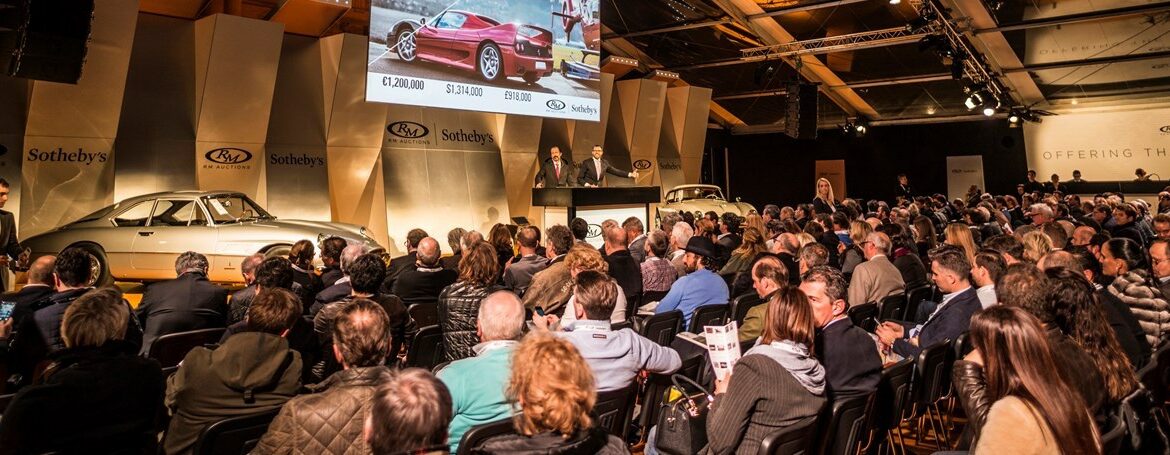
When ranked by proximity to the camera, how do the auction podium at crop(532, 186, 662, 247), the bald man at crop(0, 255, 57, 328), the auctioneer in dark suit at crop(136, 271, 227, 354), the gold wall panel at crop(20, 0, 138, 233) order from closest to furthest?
the bald man at crop(0, 255, 57, 328)
the auctioneer in dark suit at crop(136, 271, 227, 354)
the gold wall panel at crop(20, 0, 138, 233)
the auction podium at crop(532, 186, 662, 247)

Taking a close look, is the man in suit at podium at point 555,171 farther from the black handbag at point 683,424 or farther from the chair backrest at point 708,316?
the black handbag at point 683,424

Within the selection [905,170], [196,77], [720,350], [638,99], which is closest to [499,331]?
[720,350]

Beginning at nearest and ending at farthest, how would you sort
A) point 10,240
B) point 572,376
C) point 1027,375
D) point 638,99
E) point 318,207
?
point 572,376 → point 1027,375 → point 10,240 → point 318,207 → point 638,99

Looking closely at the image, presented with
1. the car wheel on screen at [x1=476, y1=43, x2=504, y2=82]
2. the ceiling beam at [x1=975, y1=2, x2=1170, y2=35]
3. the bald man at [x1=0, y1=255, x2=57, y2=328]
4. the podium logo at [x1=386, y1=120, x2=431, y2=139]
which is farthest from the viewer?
the ceiling beam at [x1=975, y1=2, x2=1170, y2=35]

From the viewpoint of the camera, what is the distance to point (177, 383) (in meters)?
2.68

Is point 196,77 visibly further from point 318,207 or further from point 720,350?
point 720,350

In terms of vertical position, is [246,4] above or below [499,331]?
above

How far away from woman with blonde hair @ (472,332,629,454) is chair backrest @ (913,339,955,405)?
7.22 ft

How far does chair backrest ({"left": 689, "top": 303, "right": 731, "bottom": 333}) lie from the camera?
458cm

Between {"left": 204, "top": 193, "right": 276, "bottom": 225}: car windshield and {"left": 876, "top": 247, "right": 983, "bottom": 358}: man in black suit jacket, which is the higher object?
{"left": 204, "top": 193, "right": 276, "bottom": 225}: car windshield

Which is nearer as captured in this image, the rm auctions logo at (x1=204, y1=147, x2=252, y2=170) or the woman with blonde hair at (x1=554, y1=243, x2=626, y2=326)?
the woman with blonde hair at (x1=554, y1=243, x2=626, y2=326)

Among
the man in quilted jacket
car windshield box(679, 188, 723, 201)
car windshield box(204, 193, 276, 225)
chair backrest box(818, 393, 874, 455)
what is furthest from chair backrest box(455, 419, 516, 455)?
car windshield box(679, 188, 723, 201)

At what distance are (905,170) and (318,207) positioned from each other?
16.2 m

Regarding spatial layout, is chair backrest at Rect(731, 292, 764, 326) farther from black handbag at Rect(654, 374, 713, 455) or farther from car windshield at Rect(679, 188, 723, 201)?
car windshield at Rect(679, 188, 723, 201)
